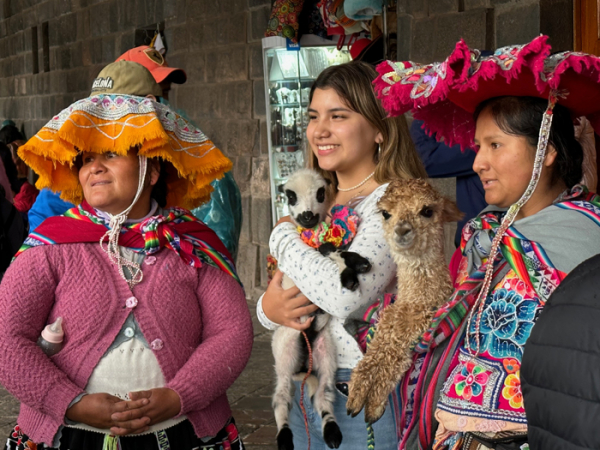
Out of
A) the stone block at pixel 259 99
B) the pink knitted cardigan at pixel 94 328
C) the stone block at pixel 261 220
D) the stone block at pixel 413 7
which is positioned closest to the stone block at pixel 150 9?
the stone block at pixel 259 99

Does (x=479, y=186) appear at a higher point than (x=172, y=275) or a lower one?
higher

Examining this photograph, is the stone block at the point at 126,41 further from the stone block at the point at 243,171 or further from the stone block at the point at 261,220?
the stone block at the point at 261,220

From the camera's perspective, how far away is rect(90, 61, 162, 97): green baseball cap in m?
3.59

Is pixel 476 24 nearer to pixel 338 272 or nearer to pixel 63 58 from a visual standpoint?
pixel 338 272

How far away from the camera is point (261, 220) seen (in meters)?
7.99

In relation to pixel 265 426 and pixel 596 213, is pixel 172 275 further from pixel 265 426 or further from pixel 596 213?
pixel 265 426

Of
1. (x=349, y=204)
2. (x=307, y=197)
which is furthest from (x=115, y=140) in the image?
(x=349, y=204)

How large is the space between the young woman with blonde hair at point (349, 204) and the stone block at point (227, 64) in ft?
18.1

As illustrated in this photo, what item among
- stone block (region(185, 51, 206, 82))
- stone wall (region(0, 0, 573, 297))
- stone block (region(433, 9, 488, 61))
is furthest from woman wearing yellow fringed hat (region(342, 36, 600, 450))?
stone block (region(185, 51, 206, 82))

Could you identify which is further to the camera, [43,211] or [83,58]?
[83,58]

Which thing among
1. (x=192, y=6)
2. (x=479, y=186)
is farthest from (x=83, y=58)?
(x=479, y=186)

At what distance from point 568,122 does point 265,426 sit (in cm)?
332

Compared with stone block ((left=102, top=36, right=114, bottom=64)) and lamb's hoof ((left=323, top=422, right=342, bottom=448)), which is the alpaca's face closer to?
lamb's hoof ((left=323, top=422, right=342, bottom=448))

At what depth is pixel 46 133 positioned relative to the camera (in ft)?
8.18
